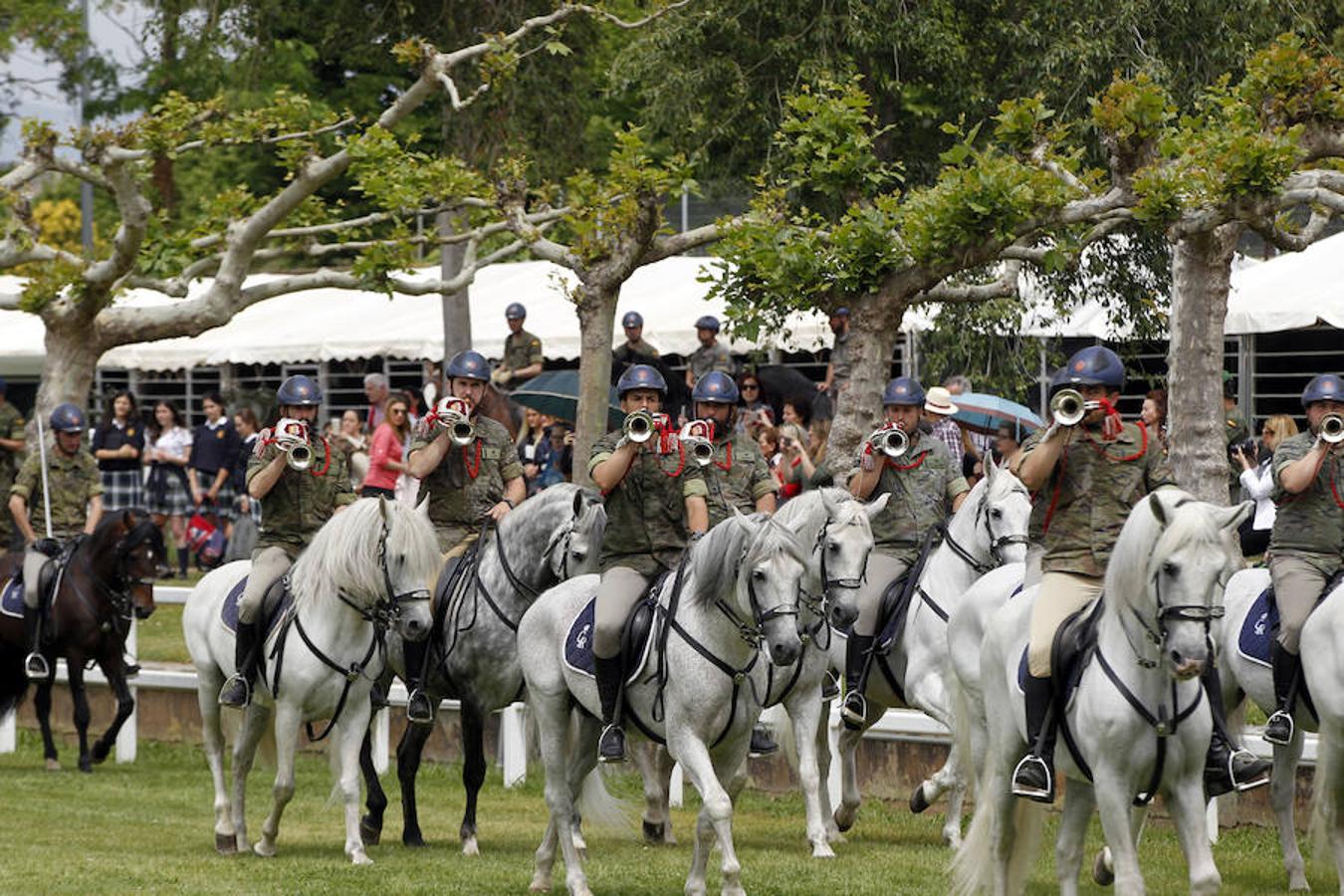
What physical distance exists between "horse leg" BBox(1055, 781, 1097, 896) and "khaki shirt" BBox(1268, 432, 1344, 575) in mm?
2534

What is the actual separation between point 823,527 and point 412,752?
3.53 m

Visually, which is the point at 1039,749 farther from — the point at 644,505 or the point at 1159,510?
the point at 644,505

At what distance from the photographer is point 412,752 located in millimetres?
13703

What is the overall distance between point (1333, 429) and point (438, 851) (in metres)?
6.05

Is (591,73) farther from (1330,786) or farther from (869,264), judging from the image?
(1330,786)

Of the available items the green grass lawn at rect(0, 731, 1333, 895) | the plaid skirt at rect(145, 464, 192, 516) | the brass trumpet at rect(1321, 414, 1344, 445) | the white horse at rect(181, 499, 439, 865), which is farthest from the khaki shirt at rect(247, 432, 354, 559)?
the plaid skirt at rect(145, 464, 192, 516)

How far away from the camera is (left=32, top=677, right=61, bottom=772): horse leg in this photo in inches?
704

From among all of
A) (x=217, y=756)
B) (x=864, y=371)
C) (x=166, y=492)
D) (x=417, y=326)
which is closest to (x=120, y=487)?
(x=166, y=492)

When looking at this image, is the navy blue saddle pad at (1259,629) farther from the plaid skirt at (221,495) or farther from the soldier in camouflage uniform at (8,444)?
the plaid skirt at (221,495)

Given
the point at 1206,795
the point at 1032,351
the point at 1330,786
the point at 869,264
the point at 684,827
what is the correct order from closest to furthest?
the point at 1206,795, the point at 1330,786, the point at 684,827, the point at 869,264, the point at 1032,351

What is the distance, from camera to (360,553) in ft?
41.3

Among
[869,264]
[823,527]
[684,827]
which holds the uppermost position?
[869,264]

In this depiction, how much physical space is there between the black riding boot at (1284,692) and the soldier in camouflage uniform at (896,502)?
113 inches

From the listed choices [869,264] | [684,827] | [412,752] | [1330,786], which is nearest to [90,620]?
[412,752]
